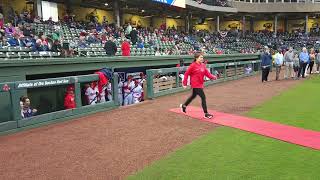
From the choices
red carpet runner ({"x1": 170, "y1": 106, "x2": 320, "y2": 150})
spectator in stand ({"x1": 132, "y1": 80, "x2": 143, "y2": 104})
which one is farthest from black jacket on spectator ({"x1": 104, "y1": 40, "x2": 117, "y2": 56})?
red carpet runner ({"x1": 170, "y1": 106, "x2": 320, "y2": 150})

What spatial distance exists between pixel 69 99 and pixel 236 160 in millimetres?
6143

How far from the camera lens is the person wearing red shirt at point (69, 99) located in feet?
36.4

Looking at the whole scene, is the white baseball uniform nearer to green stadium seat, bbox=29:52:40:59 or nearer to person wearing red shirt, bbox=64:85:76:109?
person wearing red shirt, bbox=64:85:76:109

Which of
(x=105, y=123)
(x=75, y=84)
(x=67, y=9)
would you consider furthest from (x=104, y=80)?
(x=67, y=9)

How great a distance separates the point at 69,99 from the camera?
1114 cm

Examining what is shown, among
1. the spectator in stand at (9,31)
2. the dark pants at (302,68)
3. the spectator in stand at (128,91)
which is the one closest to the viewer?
the spectator in stand at (9,31)

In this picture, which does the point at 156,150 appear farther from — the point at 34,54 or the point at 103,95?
the point at 34,54

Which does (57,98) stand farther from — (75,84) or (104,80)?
(104,80)

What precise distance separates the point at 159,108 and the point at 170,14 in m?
40.5

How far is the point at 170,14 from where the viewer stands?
51.7m

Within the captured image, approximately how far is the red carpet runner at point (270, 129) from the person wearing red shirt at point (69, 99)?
3.30 metres

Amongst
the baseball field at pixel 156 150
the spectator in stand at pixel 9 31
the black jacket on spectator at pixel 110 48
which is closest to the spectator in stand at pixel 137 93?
the black jacket on spectator at pixel 110 48

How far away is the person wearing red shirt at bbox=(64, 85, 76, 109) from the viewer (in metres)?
11.1

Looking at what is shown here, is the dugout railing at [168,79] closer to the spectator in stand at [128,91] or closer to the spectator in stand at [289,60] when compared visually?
the spectator in stand at [128,91]
